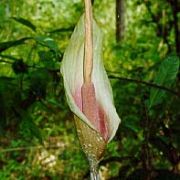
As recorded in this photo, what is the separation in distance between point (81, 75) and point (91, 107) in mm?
49

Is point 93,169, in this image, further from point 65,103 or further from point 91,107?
point 65,103

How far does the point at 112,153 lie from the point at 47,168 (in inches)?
16.4

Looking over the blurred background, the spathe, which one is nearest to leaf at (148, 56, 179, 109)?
the blurred background

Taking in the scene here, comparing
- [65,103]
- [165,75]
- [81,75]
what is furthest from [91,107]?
[65,103]

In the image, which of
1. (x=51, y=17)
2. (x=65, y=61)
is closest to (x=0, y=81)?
(x=65, y=61)

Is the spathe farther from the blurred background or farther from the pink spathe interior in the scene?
the blurred background

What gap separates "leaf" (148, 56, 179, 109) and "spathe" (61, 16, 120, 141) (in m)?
0.45

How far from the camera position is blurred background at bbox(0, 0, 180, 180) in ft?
3.78

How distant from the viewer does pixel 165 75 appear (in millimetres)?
1077

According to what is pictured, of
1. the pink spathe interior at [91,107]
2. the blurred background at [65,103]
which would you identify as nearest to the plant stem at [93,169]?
the pink spathe interior at [91,107]

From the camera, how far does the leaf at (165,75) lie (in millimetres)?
1058

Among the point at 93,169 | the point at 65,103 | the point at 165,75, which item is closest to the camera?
the point at 93,169

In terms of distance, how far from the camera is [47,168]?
2.03 metres

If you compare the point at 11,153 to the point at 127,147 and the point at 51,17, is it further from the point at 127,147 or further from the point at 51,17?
the point at 51,17
